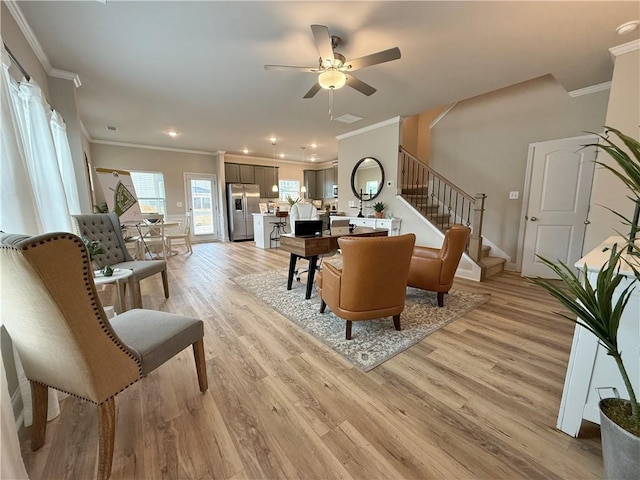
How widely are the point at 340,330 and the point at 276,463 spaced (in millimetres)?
1240

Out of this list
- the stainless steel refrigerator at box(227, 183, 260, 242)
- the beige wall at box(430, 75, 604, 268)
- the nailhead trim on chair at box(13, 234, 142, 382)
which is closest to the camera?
the nailhead trim on chair at box(13, 234, 142, 382)

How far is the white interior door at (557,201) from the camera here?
3.56 m

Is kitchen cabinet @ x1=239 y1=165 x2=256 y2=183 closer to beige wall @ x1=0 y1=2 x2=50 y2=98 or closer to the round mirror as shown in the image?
the round mirror

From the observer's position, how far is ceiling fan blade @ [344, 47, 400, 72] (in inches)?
80.7

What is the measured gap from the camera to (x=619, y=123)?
97.1 inches

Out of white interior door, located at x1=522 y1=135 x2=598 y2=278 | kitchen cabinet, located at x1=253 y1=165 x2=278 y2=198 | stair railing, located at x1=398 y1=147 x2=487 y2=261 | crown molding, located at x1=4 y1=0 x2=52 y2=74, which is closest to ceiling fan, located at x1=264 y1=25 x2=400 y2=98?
crown molding, located at x1=4 y1=0 x2=52 y2=74

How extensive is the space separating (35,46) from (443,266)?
15.2 ft

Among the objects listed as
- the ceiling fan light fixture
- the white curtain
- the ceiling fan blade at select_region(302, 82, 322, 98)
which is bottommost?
the white curtain

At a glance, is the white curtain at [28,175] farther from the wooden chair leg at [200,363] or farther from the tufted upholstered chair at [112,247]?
the wooden chair leg at [200,363]

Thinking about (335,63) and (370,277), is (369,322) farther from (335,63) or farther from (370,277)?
(335,63)

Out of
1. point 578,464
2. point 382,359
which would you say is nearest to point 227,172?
point 382,359

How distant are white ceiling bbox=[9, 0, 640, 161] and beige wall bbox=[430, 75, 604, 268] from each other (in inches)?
16.7

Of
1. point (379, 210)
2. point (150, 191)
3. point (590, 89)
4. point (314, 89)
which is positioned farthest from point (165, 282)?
point (590, 89)

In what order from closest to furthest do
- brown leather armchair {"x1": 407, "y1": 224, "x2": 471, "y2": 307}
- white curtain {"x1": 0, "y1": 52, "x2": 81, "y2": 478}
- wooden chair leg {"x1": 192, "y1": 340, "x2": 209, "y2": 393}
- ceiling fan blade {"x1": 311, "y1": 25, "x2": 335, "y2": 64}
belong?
white curtain {"x1": 0, "y1": 52, "x2": 81, "y2": 478}, wooden chair leg {"x1": 192, "y1": 340, "x2": 209, "y2": 393}, ceiling fan blade {"x1": 311, "y1": 25, "x2": 335, "y2": 64}, brown leather armchair {"x1": 407, "y1": 224, "x2": 471, "y2": 307}
